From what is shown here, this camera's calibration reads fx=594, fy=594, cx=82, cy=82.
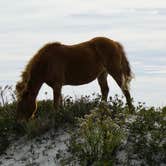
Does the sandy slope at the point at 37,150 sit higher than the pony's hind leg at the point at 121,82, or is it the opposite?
the pony's hind leg at the point at 121,82

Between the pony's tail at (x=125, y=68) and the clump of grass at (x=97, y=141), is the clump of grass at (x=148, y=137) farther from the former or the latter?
the pony's tail at (x=125, y=68)

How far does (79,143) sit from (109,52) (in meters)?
4.37

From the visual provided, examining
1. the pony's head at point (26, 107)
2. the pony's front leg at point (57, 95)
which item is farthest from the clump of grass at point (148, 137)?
the pony's head at point (26, 107)

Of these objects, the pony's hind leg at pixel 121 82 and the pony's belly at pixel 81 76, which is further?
the pony's hind leg at pixel 121 82

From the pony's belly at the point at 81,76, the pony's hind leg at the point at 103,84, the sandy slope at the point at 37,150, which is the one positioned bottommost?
the sandy slope at the point at 37,150

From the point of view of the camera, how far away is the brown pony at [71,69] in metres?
12.9

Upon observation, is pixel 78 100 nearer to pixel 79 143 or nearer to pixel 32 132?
pixel 32 132

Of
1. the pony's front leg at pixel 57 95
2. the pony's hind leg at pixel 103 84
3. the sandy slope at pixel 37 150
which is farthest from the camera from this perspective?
the pony's hind leg at pixel 103 84

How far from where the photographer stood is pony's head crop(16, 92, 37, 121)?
1270 cm

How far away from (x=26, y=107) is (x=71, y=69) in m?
1.47

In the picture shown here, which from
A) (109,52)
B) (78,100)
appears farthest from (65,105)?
(109,52)

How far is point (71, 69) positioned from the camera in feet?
44.3

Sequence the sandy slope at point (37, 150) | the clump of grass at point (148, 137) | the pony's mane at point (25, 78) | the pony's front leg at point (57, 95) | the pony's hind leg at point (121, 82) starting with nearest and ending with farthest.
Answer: the clump of grass at point (148, 137) < the sandy slope at point (37, 150) < the pony's front leg at point (57, 95) < the pony's mane at point (25, 78) < the pony's hind leg at point (121, 82)

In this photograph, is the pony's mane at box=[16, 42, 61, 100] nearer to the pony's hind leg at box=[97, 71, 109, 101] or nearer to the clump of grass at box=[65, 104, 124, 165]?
the pony's hind leg at box=[97, 71, 109, 101]
